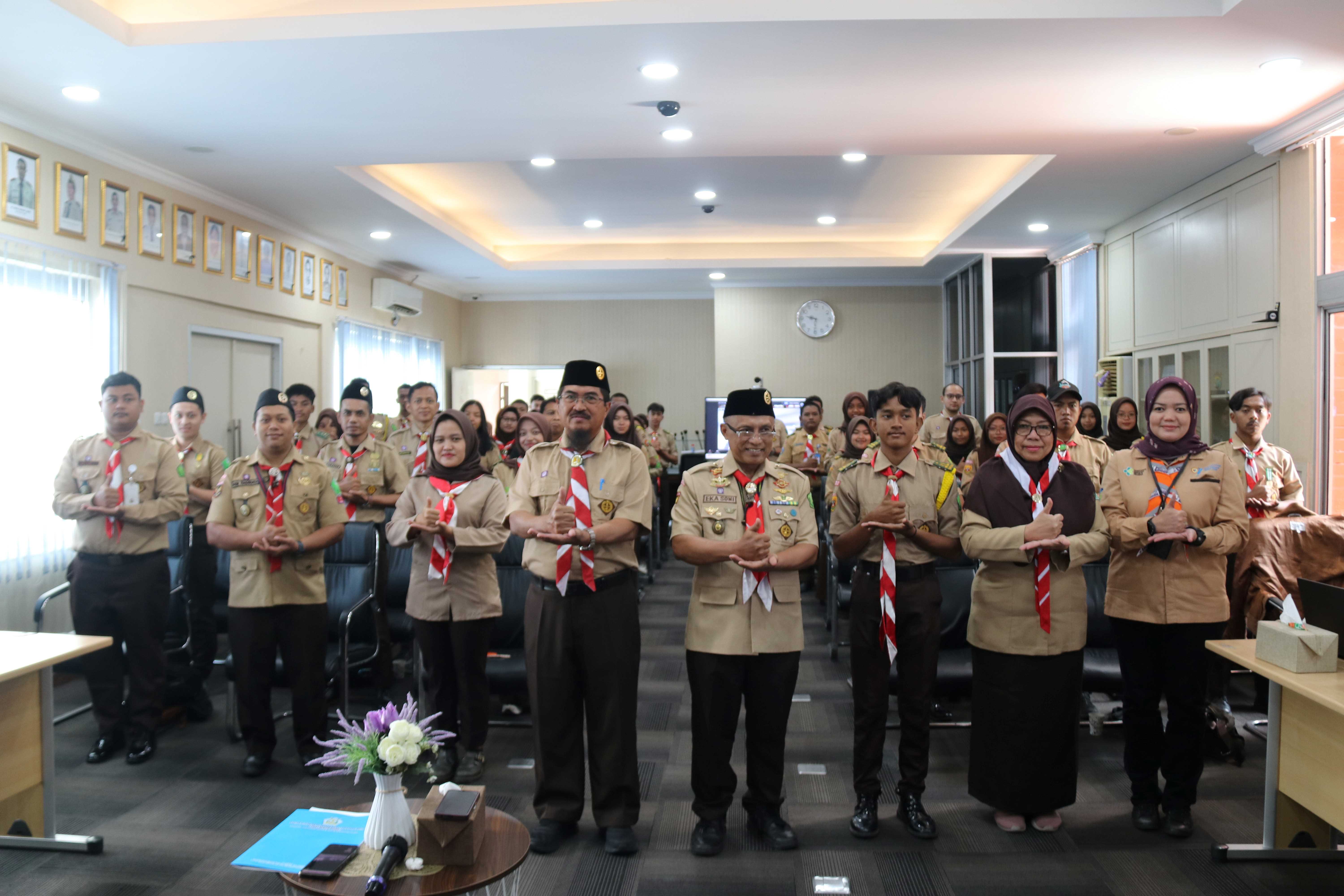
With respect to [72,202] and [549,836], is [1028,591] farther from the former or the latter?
[72,202]

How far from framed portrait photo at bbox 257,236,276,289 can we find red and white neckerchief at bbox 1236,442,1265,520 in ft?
25.8

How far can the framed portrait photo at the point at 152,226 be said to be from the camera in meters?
6.30

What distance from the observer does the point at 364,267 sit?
10.3 meters

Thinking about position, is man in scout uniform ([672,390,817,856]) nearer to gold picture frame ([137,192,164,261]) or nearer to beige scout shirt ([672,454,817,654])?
beige scout shirt ([672,454,817,654])

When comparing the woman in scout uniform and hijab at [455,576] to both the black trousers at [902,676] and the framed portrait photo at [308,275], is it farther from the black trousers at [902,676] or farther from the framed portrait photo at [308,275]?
the framed portrait photo at [308,275]

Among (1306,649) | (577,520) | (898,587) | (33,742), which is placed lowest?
(33,742)

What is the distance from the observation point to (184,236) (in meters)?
6.80

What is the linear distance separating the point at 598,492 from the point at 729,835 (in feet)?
4.69

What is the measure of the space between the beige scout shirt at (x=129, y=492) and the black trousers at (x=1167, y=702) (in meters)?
4.45

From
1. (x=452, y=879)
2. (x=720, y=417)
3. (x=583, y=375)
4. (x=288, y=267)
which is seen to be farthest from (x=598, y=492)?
(x=720, y=417)

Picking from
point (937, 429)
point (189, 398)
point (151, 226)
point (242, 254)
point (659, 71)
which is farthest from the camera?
point (937, 429)

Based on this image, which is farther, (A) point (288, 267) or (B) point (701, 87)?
(A) point (288, 267)

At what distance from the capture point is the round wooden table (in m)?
2.02

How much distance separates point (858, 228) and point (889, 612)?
8296mm
